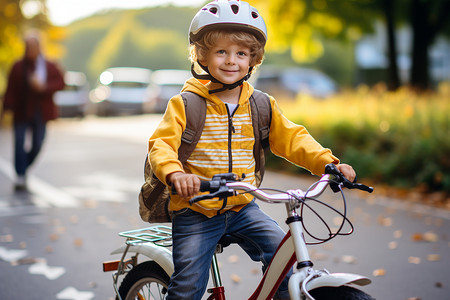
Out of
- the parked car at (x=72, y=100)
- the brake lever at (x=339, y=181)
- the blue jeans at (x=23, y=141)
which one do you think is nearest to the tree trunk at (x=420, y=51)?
the blue jeans at (x=23, y=141)

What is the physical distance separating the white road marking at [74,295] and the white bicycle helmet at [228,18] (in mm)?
2499

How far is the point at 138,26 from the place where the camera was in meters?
Result: 82.0

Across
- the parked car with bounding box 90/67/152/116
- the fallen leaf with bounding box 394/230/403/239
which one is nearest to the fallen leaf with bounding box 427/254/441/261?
the fallen leaf with bounding box 394/230/403/239

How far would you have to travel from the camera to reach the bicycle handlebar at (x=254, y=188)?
2.38m

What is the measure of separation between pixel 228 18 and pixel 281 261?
109 cm

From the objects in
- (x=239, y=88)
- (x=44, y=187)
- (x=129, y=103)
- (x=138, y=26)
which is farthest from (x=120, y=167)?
(x=138, y=26)

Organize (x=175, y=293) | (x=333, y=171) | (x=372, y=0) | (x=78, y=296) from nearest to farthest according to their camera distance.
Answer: (x=333, y=171) → (x=175, y=293) → (x=78, y=296) → (x=372, y=0)

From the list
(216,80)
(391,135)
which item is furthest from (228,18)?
(391,135)

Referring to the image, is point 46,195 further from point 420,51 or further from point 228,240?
point 420,51

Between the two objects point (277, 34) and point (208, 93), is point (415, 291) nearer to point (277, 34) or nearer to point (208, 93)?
point (208, 93)

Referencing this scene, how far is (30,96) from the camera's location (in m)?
9.34

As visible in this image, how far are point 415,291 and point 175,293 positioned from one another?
2564mm

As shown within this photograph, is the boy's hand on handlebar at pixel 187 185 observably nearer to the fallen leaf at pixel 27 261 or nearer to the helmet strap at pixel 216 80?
the helmet strap at pixel 216 80

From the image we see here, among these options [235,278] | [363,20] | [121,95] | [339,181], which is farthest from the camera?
[121,95]
